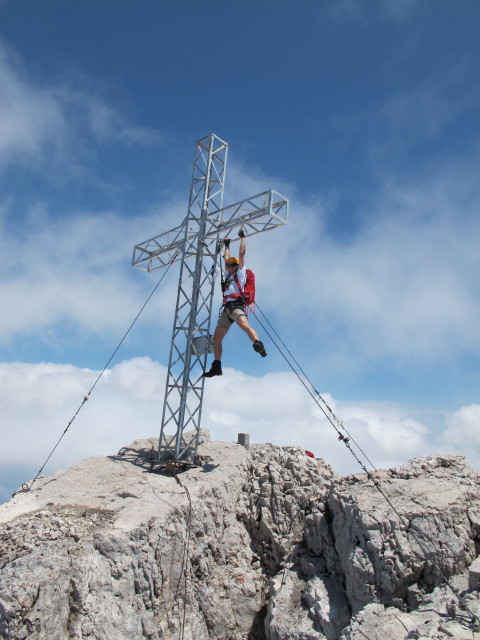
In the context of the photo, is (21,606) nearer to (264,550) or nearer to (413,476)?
(264,550)

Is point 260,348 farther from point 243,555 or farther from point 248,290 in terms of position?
point 243,555

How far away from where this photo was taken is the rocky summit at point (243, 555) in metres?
8.65

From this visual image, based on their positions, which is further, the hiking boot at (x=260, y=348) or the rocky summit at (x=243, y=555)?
the hiking boot at (x=260, y=348)

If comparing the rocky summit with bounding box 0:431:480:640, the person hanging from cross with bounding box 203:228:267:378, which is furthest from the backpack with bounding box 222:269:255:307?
the rocky summit with bounding box 0:431:480:640

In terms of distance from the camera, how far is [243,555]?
12320mm

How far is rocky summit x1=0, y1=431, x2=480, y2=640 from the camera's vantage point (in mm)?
8648

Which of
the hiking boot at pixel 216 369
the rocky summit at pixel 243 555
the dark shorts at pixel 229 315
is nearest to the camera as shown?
the rocky summit at pixel 243 555

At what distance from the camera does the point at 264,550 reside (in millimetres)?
12703

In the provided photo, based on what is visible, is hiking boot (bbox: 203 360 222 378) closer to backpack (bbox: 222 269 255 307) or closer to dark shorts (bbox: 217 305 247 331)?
dark shorts (bbox: 217 305 247 331)

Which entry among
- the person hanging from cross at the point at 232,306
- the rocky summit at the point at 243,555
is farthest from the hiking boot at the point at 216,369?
the rocky summit at the point at 243,555

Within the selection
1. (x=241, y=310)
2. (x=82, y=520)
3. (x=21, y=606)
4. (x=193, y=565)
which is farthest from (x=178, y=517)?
(x=241, y=310)

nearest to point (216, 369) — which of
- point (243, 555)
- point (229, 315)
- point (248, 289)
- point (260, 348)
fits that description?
point (229, 315)

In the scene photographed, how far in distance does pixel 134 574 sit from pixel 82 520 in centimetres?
169

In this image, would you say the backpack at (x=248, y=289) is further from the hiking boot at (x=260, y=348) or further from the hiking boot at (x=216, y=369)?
the hiking boot at (x=216, y=369)
